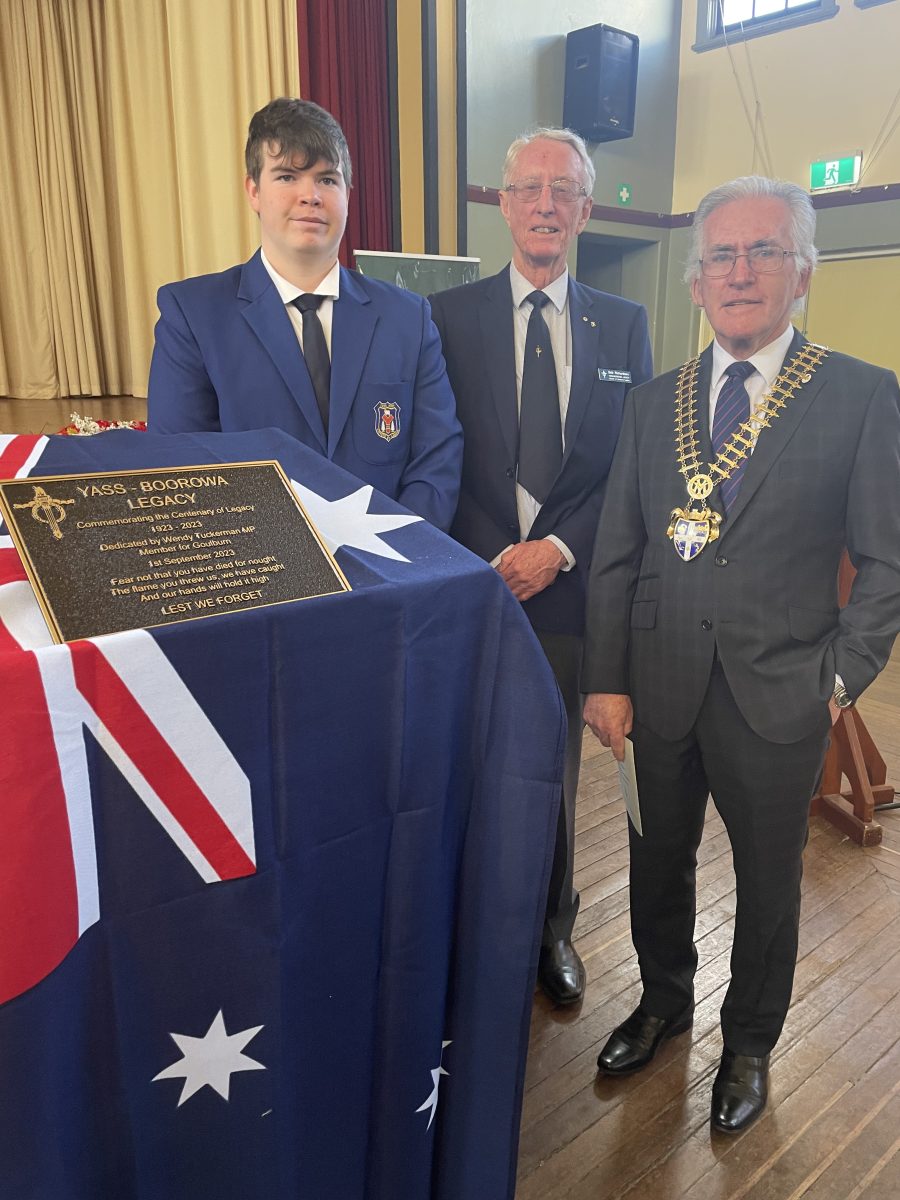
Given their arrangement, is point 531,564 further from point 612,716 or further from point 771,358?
point 771,358

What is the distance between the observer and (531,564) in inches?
70.7

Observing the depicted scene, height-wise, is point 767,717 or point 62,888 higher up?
point 62,888

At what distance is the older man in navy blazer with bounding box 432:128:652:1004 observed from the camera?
180 centimetres

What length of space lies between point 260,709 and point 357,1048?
46cm

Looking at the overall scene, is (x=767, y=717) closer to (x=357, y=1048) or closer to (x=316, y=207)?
(x=357, y=1048)

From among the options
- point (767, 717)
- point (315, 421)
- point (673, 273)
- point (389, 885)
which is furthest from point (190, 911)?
point (673, 273)

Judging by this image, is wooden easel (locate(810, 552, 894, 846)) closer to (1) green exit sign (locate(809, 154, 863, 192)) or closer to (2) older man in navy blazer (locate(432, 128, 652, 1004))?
(2) older man in navy blazer (locate(432, 128, 652, 1004))

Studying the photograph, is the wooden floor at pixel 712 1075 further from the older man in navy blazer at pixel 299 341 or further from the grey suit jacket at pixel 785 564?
the older man in navy blazer at pixel 299 341

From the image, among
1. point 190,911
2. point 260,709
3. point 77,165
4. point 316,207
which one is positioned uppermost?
point 77,165

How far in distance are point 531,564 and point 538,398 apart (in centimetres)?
35

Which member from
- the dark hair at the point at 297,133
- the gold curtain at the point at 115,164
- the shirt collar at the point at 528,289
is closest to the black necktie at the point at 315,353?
the dark hair at the point at 297,133

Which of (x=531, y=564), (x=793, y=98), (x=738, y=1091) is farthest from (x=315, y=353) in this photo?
(x=793, y=98)

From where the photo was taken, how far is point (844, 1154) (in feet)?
5.34

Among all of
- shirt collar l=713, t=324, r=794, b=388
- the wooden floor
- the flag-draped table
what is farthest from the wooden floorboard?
shirt collar l=713, t=324, r=794, b=388
